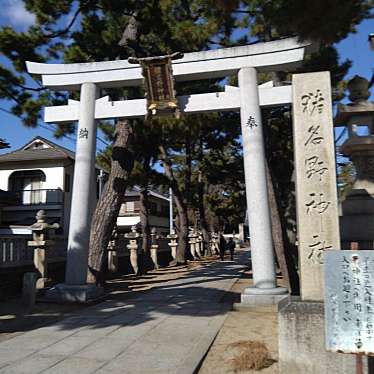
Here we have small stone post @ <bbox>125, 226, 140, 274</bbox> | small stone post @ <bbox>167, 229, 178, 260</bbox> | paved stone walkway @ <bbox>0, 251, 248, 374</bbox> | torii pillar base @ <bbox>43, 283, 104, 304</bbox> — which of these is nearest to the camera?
paved stone walkway @ <bbox>0, 251, 248, 374</bbox>

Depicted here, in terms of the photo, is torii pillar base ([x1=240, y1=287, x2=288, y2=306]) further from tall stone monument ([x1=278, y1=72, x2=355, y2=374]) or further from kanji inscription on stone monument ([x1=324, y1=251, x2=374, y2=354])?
kanji inscription on stone monument ([x1=324, y1=251, x2=374, y2=354])

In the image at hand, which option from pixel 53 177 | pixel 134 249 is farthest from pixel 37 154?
pixel 134 249

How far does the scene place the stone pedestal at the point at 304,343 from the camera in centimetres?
460

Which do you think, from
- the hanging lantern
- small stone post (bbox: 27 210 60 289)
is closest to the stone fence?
small stone post (bbox: 27 210 60 289)

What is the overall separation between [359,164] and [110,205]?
22.0 ft

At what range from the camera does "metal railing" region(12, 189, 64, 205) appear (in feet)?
92.7

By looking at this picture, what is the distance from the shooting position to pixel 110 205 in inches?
481

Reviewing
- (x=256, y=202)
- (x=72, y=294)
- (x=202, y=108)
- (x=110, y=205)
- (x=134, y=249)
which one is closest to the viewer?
(x=256, y=202)

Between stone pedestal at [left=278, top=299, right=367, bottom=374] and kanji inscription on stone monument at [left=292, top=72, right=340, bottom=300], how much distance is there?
536 millimetres

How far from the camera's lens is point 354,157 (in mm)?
9867

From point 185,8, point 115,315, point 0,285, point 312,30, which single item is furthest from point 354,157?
point 0,285

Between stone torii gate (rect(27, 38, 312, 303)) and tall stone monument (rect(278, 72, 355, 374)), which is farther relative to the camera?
stone torii gate (rect(27, 38, 312, 303))

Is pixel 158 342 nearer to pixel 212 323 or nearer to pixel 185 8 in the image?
pixel 212 323

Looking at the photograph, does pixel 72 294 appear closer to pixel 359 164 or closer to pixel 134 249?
pixel 359 164
